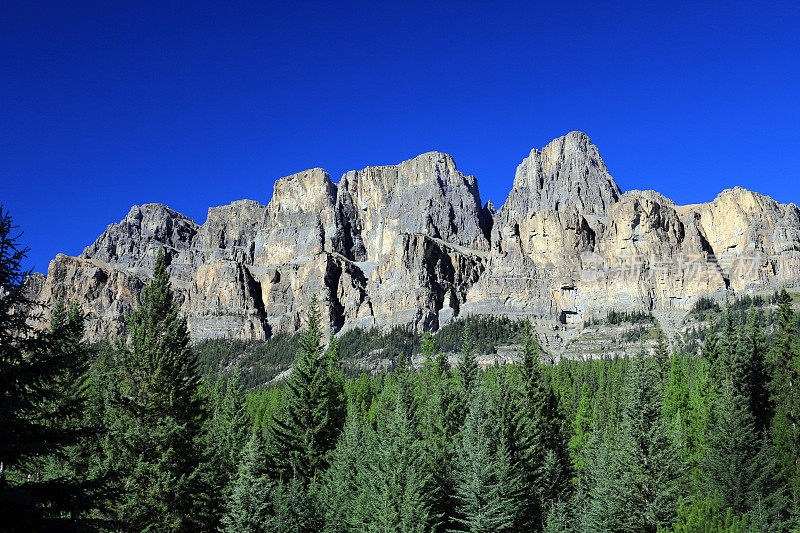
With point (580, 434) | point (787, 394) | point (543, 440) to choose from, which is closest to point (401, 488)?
point (543, 440)

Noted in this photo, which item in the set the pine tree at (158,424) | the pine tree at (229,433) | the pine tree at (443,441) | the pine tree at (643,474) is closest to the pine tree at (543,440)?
the pine tree at (443,441)

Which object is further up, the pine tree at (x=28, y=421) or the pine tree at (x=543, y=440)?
the pine tree at (x=28, y=421)

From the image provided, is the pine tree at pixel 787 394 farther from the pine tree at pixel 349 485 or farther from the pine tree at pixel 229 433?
the pine tree at pixel 229 433

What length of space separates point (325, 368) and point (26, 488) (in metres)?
32.5

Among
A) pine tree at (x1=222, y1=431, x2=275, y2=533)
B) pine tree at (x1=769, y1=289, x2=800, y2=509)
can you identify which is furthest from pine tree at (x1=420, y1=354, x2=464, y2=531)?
pine tree at (x1=769, y1=289, x2=800, y2=509)

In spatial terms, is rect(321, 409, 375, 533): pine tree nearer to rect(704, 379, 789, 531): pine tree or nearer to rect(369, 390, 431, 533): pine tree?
rect(369, 390, 431, 533): pine tree

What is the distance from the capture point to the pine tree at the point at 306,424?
4175cm

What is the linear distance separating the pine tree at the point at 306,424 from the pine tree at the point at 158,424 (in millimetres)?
12306

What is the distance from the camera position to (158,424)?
26766mm

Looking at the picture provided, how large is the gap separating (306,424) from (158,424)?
55.5 ft

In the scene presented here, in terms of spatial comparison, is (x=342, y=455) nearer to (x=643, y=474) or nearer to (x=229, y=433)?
(x=229, y=433)

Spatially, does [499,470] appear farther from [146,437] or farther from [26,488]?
[26,488]

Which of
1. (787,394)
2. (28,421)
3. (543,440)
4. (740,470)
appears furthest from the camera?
(543,440)

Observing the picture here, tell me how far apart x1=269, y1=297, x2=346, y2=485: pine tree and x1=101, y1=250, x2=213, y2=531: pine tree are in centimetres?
1231
